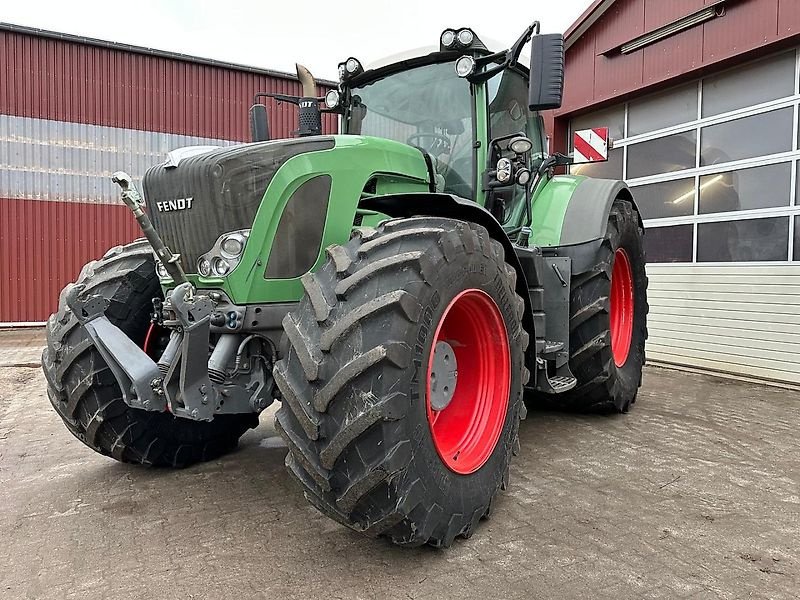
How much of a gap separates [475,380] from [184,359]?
1.33 m

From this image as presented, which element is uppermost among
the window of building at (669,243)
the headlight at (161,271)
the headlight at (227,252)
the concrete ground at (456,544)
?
the window of building at (669,243)

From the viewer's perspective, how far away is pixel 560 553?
2.52 meters

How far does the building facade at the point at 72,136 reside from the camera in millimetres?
10898

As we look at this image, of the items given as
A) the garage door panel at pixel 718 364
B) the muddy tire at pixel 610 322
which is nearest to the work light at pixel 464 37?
the muddy tire at pixel 610 322

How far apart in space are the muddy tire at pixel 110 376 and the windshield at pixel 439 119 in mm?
A: 1744

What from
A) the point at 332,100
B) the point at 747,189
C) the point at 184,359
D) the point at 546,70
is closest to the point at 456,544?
the point at 184,359

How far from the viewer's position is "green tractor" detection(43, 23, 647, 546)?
219cm

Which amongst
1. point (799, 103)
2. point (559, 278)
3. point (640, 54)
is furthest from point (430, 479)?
point (640, 54)

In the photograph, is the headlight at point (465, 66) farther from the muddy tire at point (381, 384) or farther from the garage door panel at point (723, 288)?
the garage door panel at point (723, 288)

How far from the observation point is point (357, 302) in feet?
7.29

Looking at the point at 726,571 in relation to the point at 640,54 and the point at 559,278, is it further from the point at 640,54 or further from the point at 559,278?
the point at 640,54

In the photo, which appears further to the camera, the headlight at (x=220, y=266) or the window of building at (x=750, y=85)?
the window of building at (x=750, y=85)

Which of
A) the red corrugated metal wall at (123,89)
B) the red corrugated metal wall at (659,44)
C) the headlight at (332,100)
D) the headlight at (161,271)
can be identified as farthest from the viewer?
the red corrugated metal wall at (123,89)

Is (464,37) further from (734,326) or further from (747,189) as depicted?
(734,326)
